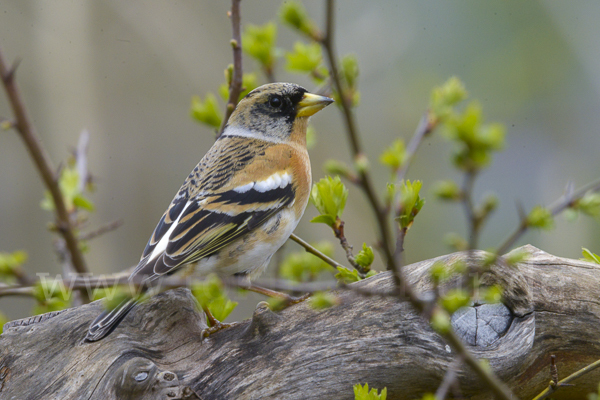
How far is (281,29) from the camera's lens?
23.6 ft

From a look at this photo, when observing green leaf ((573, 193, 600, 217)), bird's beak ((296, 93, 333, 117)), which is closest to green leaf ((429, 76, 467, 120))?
green leaf ((573, 193, 600, 217))

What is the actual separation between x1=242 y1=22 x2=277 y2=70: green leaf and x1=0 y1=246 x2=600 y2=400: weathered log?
3.67ft

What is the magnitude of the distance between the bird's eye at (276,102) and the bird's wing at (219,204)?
0.86 feet

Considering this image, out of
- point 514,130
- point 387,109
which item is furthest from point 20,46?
point 514,130

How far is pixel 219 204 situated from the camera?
291cm

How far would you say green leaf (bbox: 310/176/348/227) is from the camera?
2.54 meters

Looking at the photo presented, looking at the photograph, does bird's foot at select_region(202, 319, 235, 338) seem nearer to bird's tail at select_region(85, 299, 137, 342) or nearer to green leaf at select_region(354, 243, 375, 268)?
bird's tail at select_region(85, 299, 137, 342)

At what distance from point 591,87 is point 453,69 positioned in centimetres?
157

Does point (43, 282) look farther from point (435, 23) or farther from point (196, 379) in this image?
point (435, 23)

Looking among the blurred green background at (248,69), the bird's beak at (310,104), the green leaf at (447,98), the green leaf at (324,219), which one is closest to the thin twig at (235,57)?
the bird's beak at (310,104)

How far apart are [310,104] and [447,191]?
91.9 inches

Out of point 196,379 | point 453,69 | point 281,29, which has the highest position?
point 281,29

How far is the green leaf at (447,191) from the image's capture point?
3.47 ft

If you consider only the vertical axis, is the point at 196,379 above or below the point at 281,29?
below
